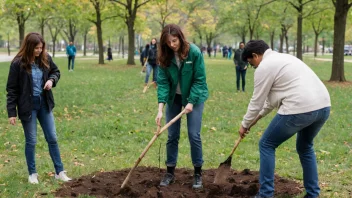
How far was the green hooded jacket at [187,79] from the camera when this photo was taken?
15.4 feet

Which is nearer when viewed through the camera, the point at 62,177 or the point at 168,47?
the point at 168,47

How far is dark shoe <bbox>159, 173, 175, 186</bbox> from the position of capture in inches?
201

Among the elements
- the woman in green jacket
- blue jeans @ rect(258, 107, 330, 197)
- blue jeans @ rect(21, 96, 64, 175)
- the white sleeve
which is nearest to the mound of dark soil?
the woman in green jacket

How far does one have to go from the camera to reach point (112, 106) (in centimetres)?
1101

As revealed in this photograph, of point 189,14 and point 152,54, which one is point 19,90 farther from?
point 189,14

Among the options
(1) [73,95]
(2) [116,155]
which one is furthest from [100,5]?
(2) [116,155]

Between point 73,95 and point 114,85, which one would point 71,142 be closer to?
point 73,95

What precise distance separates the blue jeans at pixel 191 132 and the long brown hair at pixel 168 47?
567mm

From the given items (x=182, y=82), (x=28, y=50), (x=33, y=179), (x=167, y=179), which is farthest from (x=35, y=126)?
(x=182, y=82)

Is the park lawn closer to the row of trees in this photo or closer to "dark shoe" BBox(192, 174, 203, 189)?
"dark shoe" BBox(192, 174, 203, 189)

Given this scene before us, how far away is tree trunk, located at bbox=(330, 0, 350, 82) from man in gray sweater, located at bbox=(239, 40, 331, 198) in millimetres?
13466

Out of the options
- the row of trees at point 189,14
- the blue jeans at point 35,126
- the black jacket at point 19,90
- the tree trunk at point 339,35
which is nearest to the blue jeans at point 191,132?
the blue jeans at point 35,126

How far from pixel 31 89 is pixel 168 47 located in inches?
65.8

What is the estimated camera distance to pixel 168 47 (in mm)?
4711
